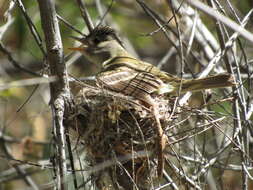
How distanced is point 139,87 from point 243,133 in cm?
92

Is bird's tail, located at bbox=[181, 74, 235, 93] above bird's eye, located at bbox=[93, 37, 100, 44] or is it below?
below

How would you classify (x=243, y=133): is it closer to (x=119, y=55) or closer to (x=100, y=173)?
(x=100, y=173)

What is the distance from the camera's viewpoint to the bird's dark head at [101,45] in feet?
18.4

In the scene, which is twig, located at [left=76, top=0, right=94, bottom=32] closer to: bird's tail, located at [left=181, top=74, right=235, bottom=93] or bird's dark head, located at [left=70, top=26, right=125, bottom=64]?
bird's dark head, located at [left=70, top=26, right=125, bottom=64]

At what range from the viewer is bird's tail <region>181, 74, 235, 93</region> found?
168 inches

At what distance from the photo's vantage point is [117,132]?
4156mm

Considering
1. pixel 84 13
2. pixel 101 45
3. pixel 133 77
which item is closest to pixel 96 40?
pixel 101 45

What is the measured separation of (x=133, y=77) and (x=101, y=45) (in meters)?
1.05

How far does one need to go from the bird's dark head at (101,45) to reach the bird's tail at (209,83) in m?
1.25

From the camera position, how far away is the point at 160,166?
397cm

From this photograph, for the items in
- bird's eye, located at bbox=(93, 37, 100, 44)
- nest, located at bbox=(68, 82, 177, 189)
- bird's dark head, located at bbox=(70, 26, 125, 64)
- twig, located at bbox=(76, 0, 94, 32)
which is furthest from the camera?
bird's eye, located at bbox=(93, 37, 100, 44)

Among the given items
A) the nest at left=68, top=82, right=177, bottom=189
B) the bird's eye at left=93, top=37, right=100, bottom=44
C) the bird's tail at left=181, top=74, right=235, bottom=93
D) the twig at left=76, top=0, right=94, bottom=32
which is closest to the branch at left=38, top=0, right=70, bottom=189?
the nest at left=68, top=82, right=177, bottom=189

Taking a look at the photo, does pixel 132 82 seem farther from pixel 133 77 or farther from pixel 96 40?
pixel 96 40

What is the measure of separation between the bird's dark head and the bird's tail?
1.25 m
